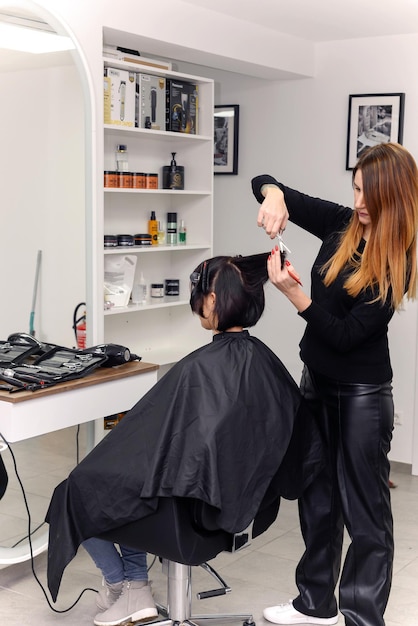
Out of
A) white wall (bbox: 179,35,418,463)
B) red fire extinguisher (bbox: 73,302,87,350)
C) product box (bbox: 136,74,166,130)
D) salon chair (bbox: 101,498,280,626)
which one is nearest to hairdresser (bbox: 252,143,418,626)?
salon chair (bbox: 101,498,280,626)

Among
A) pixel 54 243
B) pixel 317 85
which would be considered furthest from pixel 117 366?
pixel 317 85

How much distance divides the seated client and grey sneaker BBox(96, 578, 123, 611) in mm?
268

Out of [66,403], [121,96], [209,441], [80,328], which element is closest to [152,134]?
[121,96]

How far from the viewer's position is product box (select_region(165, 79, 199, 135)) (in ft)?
11.5

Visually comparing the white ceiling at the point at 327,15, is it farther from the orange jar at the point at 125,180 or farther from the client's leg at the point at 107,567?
the client's leg at the point at 107,567

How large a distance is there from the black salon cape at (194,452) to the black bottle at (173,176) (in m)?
1.50

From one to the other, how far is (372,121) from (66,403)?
2270 millimetres

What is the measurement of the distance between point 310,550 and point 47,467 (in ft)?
3.53

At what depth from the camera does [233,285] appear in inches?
89.0

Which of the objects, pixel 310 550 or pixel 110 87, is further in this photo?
pixel 110 87

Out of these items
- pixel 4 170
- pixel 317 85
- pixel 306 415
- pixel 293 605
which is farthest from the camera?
pixel 317 85

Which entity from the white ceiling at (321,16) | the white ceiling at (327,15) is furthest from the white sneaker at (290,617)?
the white ceiling at (327,15)

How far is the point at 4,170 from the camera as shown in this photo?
2797mm

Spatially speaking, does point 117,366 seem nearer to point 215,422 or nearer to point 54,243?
point 54,243
